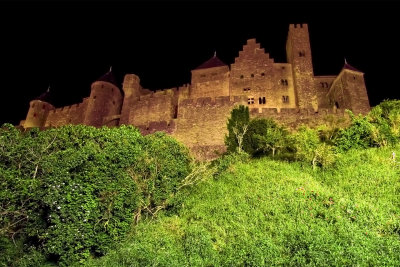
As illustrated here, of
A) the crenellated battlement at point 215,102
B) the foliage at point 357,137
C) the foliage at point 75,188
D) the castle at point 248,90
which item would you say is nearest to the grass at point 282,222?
the foliage at point 75,188

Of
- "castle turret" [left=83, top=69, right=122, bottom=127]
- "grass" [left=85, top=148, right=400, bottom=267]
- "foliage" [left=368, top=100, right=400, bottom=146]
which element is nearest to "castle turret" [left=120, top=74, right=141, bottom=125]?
"castle turret" [left=83, top=69, right=122, bottom=127]

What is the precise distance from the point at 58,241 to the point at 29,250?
164cm

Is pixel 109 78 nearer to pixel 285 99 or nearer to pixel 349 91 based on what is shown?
pixel 285 99

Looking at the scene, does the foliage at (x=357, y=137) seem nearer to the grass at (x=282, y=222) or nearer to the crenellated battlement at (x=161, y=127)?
the grass at (x=282, y=222)

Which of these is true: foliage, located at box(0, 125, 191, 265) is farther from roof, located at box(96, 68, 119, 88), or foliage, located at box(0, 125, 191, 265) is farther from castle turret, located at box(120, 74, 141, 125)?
roof, located at box(96, 68, 119, 88)

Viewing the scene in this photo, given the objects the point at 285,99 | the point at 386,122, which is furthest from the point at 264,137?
the point at 285,99

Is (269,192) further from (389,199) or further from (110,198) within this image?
(110,198)

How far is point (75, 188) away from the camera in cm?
973

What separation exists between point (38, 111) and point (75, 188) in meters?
29.9

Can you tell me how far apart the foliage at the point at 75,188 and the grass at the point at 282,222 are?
65cm

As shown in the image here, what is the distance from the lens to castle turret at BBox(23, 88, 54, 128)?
35.0m

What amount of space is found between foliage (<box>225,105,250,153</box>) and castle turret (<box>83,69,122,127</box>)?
14.9 m

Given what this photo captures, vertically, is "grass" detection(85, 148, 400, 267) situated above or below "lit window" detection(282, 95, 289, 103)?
below

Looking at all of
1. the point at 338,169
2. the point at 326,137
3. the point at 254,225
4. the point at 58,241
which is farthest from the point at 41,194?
the point at 326,137
